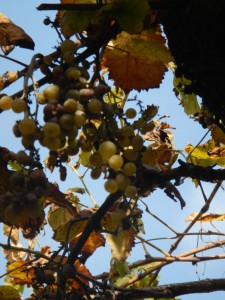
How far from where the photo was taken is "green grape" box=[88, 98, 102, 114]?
1.29m

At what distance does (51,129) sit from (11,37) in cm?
80

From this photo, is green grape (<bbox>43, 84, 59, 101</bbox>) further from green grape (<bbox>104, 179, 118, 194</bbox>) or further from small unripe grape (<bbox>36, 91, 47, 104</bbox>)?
green grape (<bbox>104, 179, 118, 194</bbox>)

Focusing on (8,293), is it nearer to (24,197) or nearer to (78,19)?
(24,197)

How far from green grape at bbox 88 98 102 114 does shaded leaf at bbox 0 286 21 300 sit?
117 cm

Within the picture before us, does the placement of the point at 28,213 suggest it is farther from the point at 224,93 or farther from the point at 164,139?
the point at 164,139

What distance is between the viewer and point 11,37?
1.81m

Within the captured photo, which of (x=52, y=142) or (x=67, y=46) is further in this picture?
(x=67, y=46)

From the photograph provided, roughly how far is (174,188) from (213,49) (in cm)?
52

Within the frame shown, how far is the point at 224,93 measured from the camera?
146 centimetres

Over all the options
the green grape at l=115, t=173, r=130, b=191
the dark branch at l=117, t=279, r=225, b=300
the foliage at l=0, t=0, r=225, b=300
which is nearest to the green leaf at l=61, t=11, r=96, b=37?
the foliage at l=0, t=0, r=225, b=300

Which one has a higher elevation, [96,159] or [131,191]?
[96,159]

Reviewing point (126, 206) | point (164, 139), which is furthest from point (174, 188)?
point (164, 139)

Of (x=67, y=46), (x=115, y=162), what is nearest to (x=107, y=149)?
(x=115, y=162)

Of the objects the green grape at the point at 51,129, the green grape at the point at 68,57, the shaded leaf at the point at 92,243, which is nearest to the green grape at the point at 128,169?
the green grape at the point at 51,129
